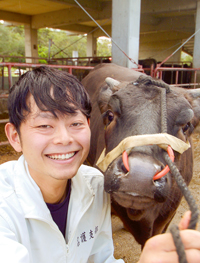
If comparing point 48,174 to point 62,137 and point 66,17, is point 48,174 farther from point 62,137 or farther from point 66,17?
point 66,17

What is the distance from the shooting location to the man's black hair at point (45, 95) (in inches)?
57.4

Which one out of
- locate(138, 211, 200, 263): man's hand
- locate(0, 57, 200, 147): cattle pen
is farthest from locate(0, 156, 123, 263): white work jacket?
locate(0, 57, 200, 147): cattle pen

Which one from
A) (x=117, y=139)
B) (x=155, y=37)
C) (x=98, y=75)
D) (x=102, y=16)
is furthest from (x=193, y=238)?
(x=155, y=37)

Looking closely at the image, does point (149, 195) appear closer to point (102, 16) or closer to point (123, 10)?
point (123, 10)

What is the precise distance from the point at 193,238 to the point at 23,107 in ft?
3.92

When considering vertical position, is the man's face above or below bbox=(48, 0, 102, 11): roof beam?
below

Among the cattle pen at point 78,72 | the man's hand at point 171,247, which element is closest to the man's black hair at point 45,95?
the man's hand at point 171,247

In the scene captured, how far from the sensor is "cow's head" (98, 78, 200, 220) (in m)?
1.49

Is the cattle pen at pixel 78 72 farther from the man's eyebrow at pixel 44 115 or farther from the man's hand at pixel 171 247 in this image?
the man's hand at pixel 171 247

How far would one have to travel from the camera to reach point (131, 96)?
81.8 inches

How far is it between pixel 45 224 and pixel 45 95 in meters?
0.82

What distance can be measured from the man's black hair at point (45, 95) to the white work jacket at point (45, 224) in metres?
0.37

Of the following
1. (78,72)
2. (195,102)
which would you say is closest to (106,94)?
(195,102)

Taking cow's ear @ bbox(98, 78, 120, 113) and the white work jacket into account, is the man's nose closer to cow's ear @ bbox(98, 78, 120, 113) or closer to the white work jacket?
the white work jacket
